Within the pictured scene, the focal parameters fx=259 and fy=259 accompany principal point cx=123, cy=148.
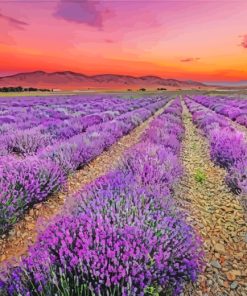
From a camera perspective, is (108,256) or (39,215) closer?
(108,256)

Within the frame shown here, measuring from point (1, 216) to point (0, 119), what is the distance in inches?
376

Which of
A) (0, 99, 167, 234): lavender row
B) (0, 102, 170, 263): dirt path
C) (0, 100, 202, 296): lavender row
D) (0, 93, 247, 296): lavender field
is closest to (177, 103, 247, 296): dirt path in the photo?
(0, 93, 247, 296): lavender field

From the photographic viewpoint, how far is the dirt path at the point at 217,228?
2.48 meters

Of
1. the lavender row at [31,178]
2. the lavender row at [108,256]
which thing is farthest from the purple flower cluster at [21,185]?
the lavender row at [108,256]

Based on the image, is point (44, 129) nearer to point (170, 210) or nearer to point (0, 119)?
point (0, 119)

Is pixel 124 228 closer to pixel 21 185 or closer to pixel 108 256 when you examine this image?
pixel 108 256

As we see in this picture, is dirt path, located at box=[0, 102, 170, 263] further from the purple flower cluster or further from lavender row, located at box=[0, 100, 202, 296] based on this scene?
lavender row, located at box=[0, 100, 202, 296]

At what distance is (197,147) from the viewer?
8.70 metres

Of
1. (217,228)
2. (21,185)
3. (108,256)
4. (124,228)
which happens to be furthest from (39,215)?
(217,228)

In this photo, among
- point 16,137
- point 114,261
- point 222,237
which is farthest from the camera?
point 16,137

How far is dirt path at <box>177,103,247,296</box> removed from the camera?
248 cm

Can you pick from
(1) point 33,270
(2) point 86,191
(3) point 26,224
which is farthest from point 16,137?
(1) point 33,270

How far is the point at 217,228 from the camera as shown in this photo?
3518 mm

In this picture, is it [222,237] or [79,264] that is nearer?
[79,264]
